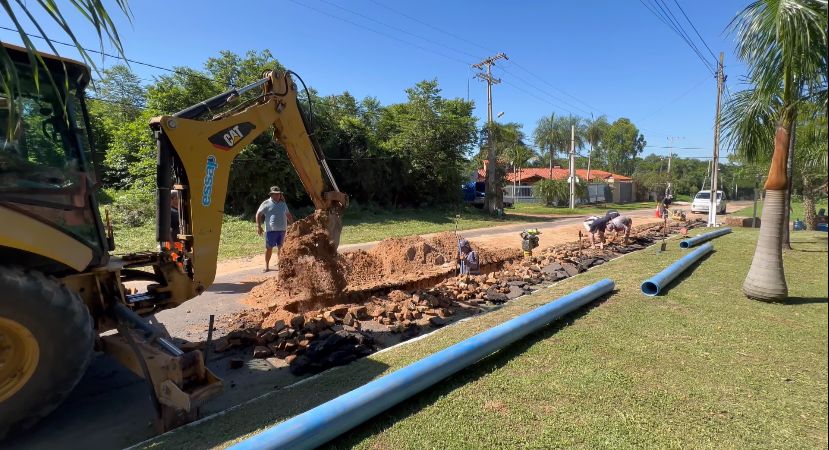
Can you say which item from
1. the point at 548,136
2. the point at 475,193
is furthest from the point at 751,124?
the point at 548,136

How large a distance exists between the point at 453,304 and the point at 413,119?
72.1 feet

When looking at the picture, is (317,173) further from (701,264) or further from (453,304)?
Result: (701,264)

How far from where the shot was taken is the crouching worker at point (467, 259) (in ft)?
30.4

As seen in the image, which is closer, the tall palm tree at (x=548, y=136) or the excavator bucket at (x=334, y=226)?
the excavator bucket at (x=334, y=226)

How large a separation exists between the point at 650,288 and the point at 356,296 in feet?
16.0

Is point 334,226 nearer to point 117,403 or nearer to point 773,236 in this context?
point 117,403

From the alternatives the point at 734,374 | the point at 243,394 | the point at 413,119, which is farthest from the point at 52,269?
the point at 413,119

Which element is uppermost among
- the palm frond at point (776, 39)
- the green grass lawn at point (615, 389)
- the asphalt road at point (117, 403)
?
the palm frond at point (776, 39)

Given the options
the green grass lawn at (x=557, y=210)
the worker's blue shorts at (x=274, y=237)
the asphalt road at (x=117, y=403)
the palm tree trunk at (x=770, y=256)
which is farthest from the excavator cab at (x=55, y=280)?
the green grass lawn at (x=557, y=210)

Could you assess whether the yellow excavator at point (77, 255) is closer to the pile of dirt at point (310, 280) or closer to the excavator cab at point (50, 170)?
the excavator cab at point (50, 170)

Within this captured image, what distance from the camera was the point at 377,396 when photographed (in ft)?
10.6

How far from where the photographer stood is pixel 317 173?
660 centimetres

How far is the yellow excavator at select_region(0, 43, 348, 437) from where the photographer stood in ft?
10.5

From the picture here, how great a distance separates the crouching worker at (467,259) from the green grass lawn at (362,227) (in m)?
6.74
